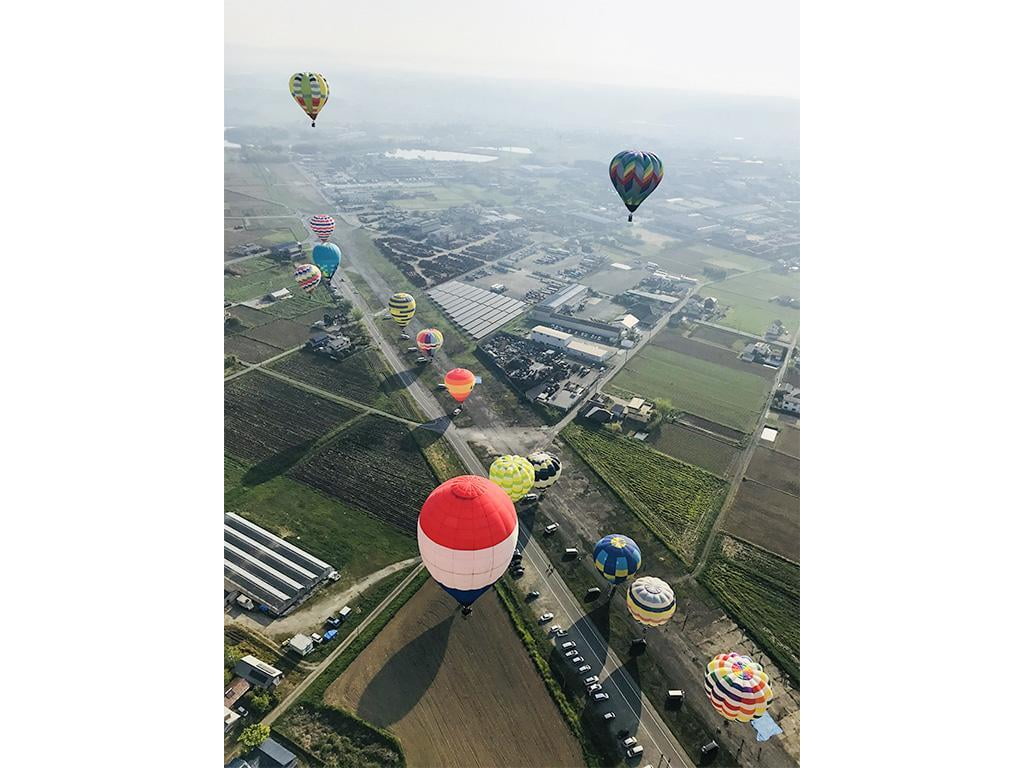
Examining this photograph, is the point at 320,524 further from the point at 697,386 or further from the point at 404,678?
the point at 697,386

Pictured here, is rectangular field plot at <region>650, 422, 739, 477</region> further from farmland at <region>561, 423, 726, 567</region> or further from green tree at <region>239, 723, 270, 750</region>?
green tree at <region>239, 723, 270, 750</region>

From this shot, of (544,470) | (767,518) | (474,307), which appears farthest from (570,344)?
(767,518)

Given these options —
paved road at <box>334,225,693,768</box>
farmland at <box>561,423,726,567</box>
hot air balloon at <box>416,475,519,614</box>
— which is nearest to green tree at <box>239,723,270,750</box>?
hot air balloon at <box>416,475,519,614</box>

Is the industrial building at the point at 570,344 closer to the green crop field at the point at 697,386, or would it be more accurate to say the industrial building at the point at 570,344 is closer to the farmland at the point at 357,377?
the green crop field at the point at 697,386

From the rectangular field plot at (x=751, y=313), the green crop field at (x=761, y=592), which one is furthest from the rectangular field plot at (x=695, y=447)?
the rectangular field plot at (x=751, y=313)
